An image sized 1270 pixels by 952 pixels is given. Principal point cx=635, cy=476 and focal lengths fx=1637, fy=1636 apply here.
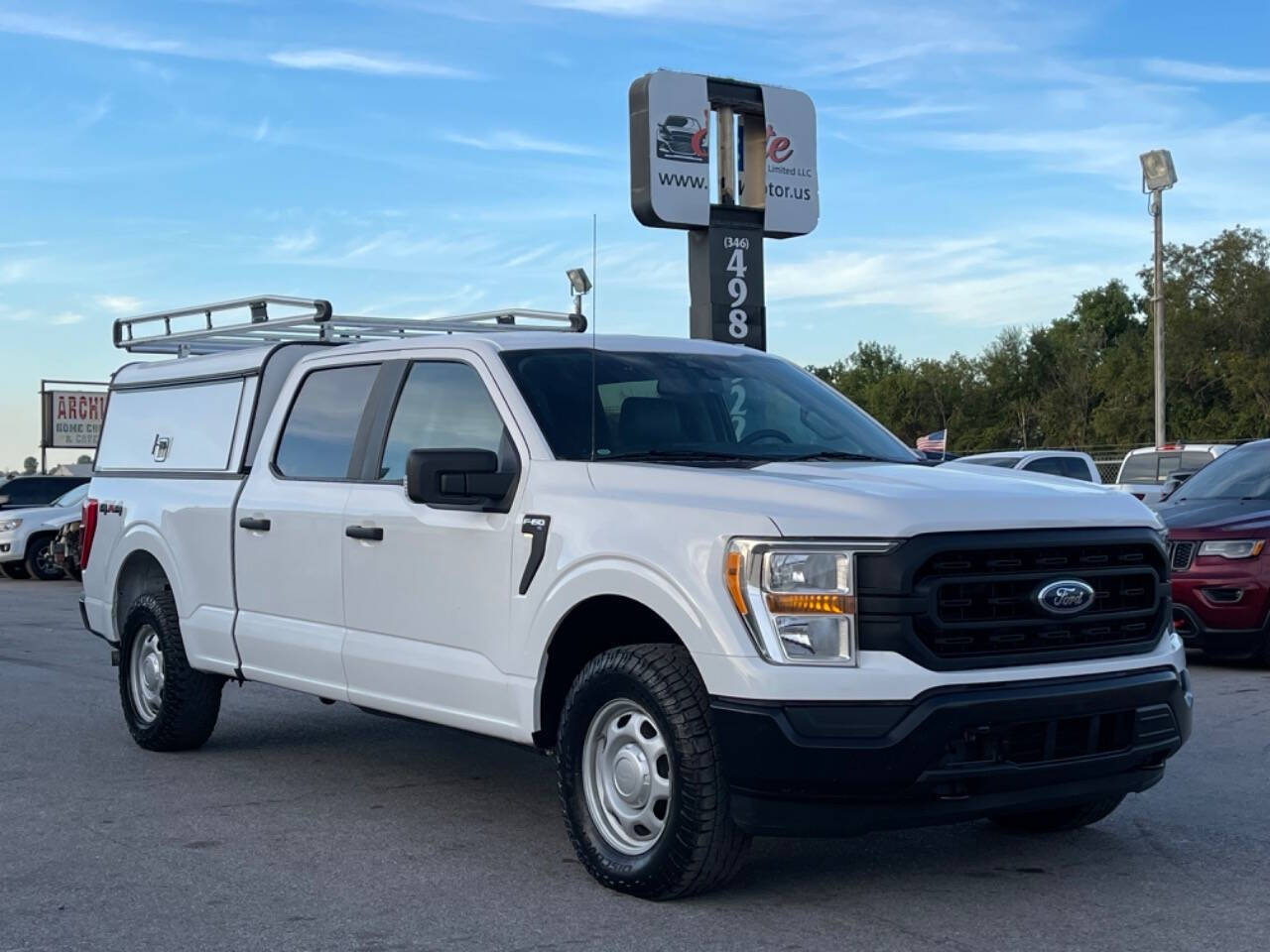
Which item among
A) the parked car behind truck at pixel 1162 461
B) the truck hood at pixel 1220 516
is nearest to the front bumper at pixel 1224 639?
the truck hood at pixel 1220 516

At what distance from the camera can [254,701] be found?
405 inches

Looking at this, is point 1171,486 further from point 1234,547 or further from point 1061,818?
point 1061,818

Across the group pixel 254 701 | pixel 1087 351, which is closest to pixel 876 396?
pixel 1087 351

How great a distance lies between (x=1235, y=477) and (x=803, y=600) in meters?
8.49

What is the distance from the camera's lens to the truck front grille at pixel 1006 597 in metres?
4.93

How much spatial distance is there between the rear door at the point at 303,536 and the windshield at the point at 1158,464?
58.6 ft

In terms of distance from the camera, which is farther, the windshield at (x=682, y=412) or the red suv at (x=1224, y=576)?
the red suv at (x=1224, y=576)

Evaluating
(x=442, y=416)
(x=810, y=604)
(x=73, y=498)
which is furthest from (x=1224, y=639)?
(x=73, y=498)

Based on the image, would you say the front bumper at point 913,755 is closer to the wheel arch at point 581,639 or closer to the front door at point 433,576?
the wheel arch at point 581,639

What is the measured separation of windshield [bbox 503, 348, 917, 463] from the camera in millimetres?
6199

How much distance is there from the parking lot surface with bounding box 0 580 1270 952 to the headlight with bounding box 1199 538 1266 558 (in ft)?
10.4

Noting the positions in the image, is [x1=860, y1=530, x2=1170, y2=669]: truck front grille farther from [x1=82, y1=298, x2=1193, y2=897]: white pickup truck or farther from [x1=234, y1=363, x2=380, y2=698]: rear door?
[x1=234, y1=363, x2=380, y2=698]: rear door

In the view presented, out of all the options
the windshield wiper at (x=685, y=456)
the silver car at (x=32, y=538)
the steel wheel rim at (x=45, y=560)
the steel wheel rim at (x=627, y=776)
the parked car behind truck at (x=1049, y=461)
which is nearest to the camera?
the steel wheel rim at (x=627, y=776)

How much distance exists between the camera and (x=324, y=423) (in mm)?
7332
